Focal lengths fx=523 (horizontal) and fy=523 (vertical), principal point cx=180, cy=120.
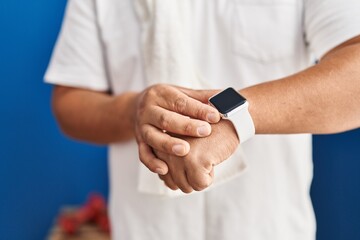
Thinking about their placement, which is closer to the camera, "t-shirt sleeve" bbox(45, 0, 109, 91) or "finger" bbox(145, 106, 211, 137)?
"finger" bbox(145, 106, 211, 137)

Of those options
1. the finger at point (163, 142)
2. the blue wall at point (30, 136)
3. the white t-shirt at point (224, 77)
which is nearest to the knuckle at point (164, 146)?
the finger at point (163, 142)

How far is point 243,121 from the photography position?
0.70 meters

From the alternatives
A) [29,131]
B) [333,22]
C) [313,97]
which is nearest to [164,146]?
[313,97]

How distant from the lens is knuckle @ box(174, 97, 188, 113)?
0.72 metres

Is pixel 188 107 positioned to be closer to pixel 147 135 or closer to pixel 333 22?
pixel 147 135

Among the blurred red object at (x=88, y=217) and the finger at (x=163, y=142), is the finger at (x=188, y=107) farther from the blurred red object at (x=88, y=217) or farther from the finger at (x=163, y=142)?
the blurred red object at (x=88, y=217)

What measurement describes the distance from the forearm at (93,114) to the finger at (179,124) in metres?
0.16

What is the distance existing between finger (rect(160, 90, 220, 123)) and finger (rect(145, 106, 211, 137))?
10mm

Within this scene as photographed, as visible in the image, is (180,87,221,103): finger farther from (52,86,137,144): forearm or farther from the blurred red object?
the blurred red object

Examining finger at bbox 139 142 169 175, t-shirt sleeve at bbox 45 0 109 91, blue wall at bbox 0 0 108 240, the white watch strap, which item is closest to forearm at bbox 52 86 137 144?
t-shirt sleeve at bbox 45 0 109 91

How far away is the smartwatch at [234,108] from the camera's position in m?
0.68

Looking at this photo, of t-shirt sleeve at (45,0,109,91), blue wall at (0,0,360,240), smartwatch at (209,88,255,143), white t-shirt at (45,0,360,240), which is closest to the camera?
smartwatch at (209,88,255,143)

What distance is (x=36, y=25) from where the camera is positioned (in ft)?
→ 5.27

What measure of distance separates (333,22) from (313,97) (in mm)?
136
